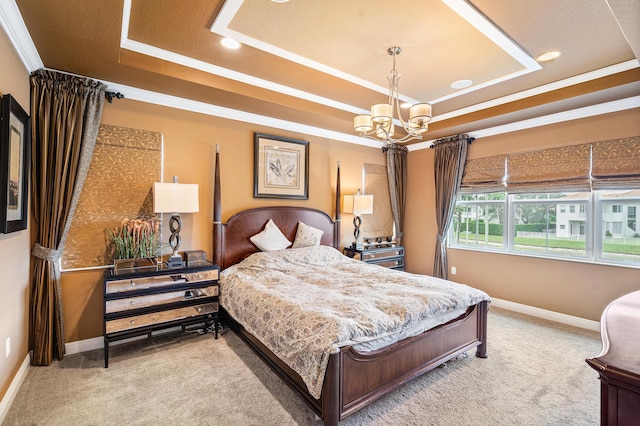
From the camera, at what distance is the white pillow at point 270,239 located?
3.95 metres

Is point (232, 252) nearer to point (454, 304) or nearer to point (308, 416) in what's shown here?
point (308, 416)

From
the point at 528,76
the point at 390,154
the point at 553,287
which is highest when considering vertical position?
the point at 528,76

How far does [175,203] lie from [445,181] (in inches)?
162

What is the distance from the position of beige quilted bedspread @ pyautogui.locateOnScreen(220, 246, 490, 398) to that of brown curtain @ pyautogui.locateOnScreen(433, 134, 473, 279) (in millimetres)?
1975

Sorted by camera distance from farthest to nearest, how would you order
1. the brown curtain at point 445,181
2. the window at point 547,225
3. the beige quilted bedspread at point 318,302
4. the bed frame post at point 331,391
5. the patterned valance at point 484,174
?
1. the brown curtain at point 445,181
2. the patterned valance at point 484,174
3. the window at point 547,225
4. the beige quilted bedspread at point 318,302
5. the bed frame post at point 331,391

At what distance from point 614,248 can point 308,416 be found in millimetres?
4016

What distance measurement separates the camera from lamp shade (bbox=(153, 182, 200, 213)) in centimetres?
304

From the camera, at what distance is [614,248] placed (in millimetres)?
3582

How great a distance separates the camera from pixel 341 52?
9.57 feet

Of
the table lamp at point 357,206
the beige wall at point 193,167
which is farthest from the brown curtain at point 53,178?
the table lamp at point 357,206

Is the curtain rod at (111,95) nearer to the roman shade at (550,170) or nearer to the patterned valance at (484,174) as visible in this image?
the patterned valance at (484,174)

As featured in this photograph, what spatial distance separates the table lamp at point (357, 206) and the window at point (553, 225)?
1.64 meters

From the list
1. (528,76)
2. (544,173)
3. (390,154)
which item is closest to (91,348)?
(390,154)

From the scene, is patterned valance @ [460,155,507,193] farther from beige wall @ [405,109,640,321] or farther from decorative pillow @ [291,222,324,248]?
decorative pillow @ [291,222,324,248]
